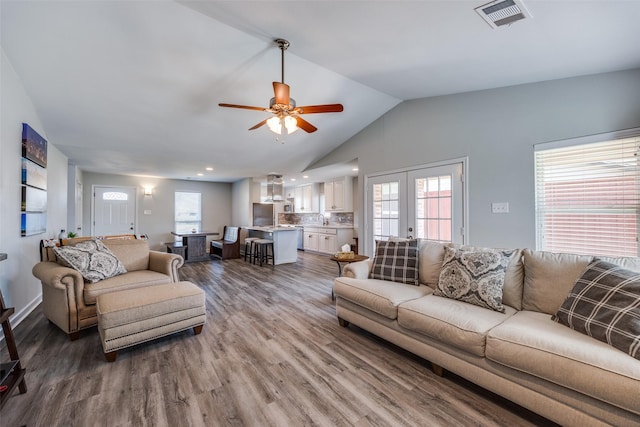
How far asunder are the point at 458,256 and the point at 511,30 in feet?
6.53

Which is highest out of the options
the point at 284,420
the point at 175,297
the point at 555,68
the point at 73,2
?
the point at 73,2

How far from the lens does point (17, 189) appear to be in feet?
9.27

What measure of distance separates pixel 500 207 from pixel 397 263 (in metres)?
1.67

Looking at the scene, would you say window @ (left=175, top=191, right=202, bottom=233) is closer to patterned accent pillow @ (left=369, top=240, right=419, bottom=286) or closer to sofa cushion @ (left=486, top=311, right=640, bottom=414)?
patterned accent pillow @ (left=369, top=240, right=419, bottom=286)

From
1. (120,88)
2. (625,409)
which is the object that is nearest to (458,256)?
(625,409)

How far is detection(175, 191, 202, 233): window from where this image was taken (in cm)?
830

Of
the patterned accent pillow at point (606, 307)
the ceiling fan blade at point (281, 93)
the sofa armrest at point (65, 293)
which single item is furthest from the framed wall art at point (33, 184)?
the patterned accent pillow at point (606, 307)

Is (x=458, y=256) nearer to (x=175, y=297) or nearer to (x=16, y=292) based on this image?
(x=175, y=297)

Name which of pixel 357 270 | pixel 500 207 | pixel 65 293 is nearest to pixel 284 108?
pixel 357 270

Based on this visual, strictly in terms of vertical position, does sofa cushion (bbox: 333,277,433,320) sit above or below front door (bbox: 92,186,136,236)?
below

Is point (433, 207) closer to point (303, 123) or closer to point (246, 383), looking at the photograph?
point (303, 123)

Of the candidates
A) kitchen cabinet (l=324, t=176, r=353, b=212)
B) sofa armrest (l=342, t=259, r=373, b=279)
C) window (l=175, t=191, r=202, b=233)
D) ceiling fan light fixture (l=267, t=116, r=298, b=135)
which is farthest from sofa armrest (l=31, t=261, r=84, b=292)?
window (l=175, t=191, r=202, b=233)

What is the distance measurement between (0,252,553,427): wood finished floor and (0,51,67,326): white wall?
1.36 ft

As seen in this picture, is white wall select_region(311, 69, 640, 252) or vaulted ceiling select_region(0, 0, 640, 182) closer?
vaulted ceiling select_region(0, 0, 640, 182)
